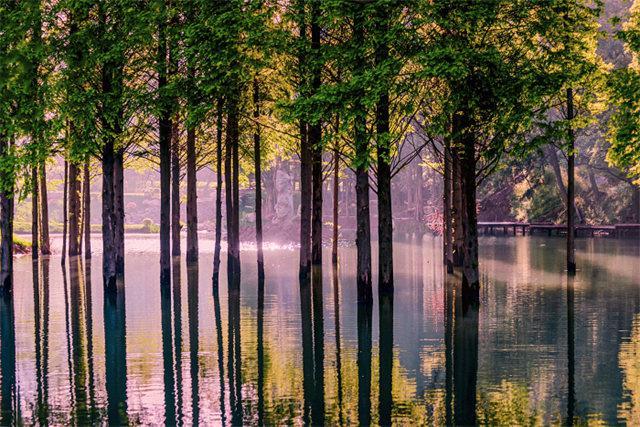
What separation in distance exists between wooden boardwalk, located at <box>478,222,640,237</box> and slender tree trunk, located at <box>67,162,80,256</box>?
3995 cm

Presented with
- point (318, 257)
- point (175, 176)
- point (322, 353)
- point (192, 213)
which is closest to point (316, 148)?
point (322, 353)

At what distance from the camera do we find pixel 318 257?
1737 inches

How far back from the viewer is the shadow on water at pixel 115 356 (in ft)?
60.6

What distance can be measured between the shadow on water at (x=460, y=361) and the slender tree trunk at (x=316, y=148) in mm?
7404

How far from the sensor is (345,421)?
17312 mm

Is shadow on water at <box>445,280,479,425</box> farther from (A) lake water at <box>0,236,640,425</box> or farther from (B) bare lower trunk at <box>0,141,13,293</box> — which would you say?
(B) bare lower trunk at <box>0,141,13,293</box>

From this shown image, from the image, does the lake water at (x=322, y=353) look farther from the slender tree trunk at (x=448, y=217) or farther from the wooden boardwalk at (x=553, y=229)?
the wooden boardwalk at (x=553, y=229)

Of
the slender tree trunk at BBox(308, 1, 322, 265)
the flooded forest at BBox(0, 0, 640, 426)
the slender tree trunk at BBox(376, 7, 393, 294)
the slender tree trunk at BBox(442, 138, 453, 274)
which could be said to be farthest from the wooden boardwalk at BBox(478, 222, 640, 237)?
the slender tree trunk at BBox(376, 7, 393, 294)

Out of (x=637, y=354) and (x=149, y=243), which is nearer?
(x=637, y=354)

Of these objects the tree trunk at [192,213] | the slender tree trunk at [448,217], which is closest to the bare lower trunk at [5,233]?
Answer: the tree trunk at [192,213]

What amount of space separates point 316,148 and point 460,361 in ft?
42.1

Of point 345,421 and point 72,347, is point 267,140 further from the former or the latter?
point 345,421

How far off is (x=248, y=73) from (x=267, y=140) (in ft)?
32.5

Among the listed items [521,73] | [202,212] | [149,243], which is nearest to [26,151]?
[521,73]
